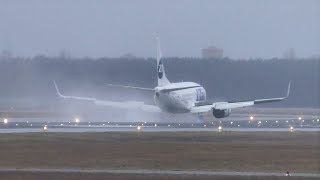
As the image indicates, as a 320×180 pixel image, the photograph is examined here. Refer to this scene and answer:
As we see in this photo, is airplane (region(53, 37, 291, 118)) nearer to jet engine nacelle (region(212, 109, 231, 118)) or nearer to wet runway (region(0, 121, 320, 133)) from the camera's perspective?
jet engine nacelle (region(212, 109, 231, 118))

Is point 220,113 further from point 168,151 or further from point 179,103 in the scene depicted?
point 168,151

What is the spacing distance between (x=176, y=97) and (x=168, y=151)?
40.1 m

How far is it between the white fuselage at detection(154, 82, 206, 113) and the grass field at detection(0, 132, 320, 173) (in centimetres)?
2205

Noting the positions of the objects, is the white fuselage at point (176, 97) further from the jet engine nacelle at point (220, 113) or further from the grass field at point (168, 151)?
the grass field at point (168, 151)

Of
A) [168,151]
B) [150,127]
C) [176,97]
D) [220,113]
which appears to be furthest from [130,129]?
[168,151]

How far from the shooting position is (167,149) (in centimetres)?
5562

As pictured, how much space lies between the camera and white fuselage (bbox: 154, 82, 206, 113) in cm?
9294

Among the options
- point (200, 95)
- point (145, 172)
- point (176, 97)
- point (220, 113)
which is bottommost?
point (145, 172)

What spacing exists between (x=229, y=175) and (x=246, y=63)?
9712 cm

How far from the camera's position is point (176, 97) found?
94.2 m

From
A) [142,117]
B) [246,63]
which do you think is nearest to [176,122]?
[142,117]

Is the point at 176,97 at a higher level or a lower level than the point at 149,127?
higher

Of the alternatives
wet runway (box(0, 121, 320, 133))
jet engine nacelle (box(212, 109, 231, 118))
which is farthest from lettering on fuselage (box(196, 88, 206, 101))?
wet runway (box(0, 121, 320, 133))

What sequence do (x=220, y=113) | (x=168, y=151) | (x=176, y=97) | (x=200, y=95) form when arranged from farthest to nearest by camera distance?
(x=200, y=95) → (x=220, y=113) → (x=176, y=97) → (x=168, y=151)
